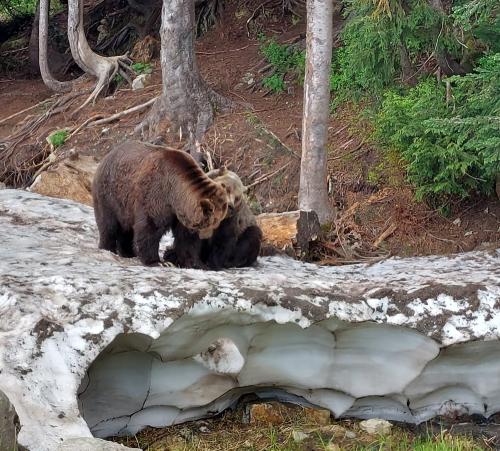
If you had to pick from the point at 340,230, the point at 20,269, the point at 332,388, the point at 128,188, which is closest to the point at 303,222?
the point at 340,230

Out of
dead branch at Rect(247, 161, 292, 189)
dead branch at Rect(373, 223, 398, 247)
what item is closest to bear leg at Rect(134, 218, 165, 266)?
dead branch at Rect(373, 223, 398, 247)

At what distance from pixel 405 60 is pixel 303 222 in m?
2.76

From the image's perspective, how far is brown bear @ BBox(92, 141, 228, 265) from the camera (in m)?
6.46

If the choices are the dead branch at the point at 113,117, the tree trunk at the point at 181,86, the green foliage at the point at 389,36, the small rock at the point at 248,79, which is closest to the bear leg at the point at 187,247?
the green foliage at the point at 389,36

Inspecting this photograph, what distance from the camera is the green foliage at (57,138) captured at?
508 inches

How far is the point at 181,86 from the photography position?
12.1 m

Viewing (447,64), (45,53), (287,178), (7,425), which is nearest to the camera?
(7,425)

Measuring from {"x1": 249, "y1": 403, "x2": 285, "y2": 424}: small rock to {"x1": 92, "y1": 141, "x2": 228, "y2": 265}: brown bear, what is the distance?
55.4 inches

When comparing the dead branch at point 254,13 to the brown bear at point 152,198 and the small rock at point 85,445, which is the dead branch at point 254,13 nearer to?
the brown bear at point 152,198

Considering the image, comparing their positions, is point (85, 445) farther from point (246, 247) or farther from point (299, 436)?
point (246, 247)

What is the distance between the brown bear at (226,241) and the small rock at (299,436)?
1609 millimetres

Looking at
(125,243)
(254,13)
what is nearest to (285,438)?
(125,243)

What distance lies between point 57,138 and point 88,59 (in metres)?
1.95

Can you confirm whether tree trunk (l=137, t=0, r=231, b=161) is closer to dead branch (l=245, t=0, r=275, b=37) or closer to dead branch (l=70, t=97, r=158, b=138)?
dead branch (l=70, t=97, r=158, b=138)
